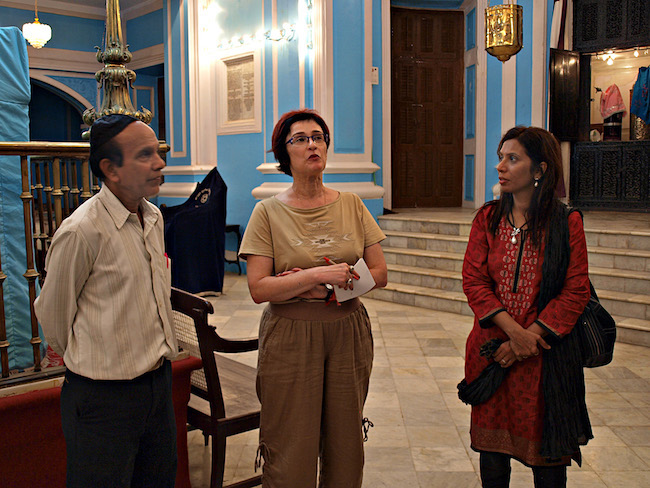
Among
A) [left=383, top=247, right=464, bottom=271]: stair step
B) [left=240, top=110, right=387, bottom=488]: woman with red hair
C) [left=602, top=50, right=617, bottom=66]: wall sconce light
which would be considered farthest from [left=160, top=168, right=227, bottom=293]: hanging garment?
[left=602, top=50, right=617, bottom=66]: wall sconce light

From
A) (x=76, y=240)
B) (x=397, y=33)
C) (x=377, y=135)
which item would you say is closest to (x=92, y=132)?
(x=76, y=240)

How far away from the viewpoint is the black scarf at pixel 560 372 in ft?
6.81

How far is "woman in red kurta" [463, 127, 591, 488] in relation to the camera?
210 centimetres

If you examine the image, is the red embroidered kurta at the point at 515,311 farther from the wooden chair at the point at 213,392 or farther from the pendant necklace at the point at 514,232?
the wooden chair at the point at 213,392

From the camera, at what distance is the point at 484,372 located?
2.19 m

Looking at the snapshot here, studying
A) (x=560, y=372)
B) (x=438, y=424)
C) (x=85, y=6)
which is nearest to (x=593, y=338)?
(x=560, y=372)

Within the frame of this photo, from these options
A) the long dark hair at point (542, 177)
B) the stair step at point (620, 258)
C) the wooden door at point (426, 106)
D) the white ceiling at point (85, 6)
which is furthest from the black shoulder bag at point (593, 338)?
the white ceiling at point (85, 6)

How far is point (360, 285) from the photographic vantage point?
208 centimetres

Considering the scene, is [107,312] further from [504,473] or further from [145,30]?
[145,30]

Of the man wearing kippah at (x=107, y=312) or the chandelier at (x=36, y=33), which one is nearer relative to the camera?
the man wearing kippah at (x=107, y=312)

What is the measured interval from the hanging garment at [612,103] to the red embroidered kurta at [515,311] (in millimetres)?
8571

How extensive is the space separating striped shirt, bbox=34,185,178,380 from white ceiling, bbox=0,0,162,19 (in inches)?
393

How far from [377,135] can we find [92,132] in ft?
23.3

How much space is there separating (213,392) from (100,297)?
103 centimetres
